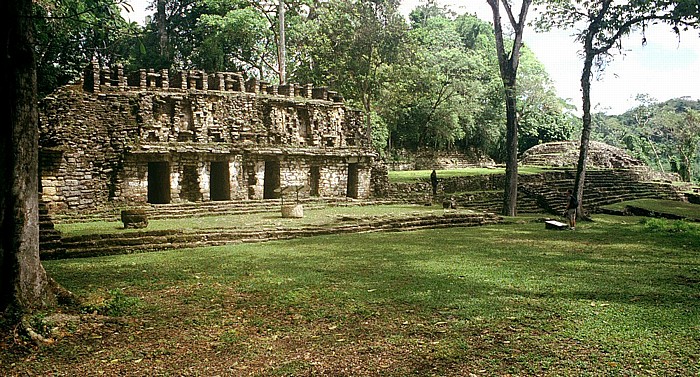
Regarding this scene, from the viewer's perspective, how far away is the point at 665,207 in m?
27.5

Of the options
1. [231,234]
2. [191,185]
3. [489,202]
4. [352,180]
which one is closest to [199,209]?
[191,185]

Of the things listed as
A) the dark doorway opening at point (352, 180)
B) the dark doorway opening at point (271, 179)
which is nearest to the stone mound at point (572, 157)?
the dark doorway opening at point (352, 180)

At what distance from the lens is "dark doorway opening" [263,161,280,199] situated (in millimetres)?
23916

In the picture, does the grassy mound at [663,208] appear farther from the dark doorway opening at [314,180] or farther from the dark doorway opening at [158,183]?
the dark doorway opening at [158,183]

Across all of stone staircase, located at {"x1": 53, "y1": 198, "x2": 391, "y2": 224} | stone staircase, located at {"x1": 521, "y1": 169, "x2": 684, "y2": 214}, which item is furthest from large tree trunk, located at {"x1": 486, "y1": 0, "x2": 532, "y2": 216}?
stone staircase, located at {"x1": 53, "y1": 198, "x2": 391, "y2": 224}

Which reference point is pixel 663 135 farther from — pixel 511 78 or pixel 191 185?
pixel 191 185

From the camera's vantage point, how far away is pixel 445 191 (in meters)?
27.8

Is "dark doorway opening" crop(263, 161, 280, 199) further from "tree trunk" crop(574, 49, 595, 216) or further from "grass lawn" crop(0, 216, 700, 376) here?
"tree trunk" crop(574, 49, 595, 216)

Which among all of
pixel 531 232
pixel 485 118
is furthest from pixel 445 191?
pixel 485 118

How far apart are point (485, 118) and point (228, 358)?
130 feet

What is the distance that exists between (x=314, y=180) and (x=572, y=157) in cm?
2564

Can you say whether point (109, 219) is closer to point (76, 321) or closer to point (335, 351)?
point (76, 321)

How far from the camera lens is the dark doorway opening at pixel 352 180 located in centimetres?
2616

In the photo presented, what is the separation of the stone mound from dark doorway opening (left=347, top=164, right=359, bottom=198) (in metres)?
21.3
